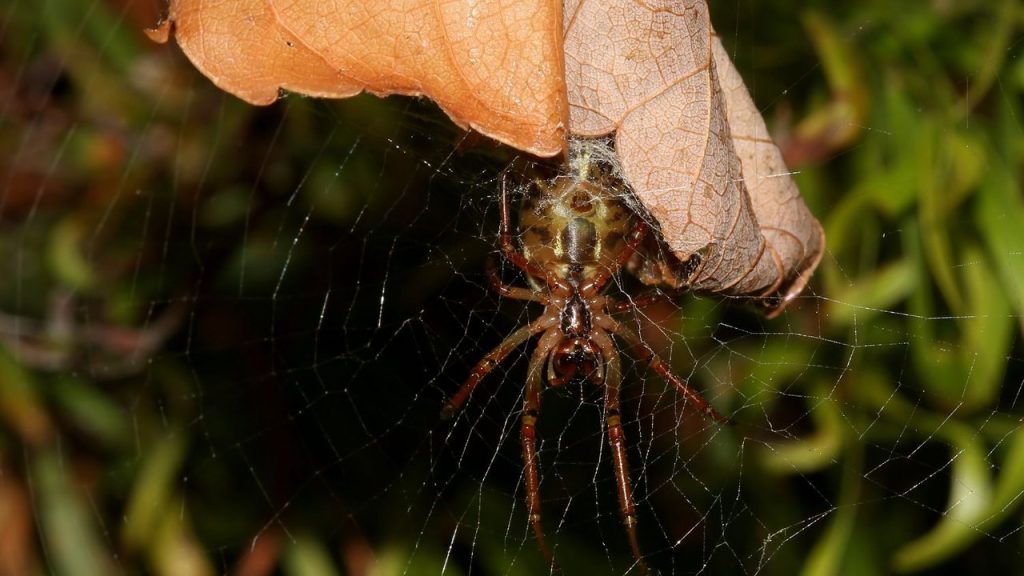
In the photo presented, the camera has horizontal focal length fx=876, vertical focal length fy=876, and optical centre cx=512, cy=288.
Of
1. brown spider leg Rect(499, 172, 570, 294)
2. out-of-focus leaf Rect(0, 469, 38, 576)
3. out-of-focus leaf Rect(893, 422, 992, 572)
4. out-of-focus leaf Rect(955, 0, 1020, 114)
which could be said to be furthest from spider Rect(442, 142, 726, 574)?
out-of-focus leaf Rect(0, 469, 38, 576)

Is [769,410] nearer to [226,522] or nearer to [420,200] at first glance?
[420,200]

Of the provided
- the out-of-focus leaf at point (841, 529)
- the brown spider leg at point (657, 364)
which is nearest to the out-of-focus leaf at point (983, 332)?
the out-of-focus leaf at point (841, 529)

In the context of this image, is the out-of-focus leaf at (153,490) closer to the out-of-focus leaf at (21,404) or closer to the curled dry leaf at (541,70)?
the out-of-focus leaf at (21,404)

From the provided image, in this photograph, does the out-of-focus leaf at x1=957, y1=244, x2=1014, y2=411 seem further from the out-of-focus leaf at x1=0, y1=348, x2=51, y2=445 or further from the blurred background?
the out-of-focus leaf at x1=0, y1=348, x2=51, y2=445

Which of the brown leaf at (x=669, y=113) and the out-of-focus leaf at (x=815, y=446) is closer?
the brown leaf at (x=669, y=113)

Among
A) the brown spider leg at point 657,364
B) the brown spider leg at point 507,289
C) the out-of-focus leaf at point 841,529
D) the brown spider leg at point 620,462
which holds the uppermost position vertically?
the brown spider leg at point 507,289

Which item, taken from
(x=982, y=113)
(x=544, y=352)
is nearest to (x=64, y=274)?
(x=544, y=352)

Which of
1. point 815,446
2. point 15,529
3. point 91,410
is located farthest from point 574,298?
point 15,529
